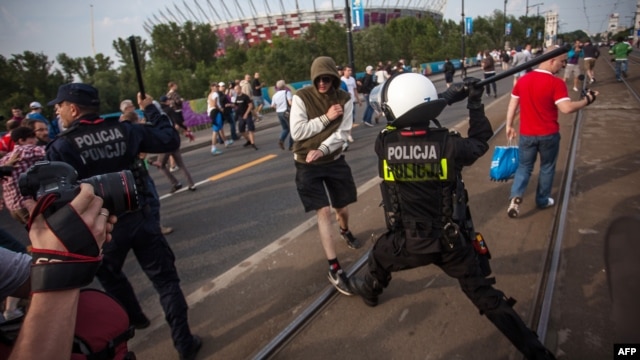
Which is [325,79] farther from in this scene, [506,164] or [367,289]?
[506,164]

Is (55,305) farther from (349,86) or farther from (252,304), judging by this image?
(349,86)

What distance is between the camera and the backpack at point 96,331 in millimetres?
1032

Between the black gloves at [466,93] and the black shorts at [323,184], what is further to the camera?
the black shorts at [323,184]

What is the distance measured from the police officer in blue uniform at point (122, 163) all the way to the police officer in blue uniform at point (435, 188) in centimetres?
158

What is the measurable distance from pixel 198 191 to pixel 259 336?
452 cm

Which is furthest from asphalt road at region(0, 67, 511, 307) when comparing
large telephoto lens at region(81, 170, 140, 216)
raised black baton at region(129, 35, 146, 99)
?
large telephoto lens at region(81, 170, 140, 216)

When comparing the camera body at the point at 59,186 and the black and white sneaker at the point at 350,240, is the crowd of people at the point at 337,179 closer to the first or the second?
the camera body at the point at 59,186

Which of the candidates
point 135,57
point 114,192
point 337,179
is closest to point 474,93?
point 337,179

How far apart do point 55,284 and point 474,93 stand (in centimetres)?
224

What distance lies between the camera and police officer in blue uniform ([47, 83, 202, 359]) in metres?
2.41

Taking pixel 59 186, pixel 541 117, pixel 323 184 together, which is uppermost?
pixel 59 186

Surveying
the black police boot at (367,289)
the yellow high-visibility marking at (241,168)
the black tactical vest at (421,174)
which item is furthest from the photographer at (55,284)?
the yellow high-visibility marking at (241,168)

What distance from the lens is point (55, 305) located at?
912mm

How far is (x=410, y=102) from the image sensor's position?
7.18 ft
